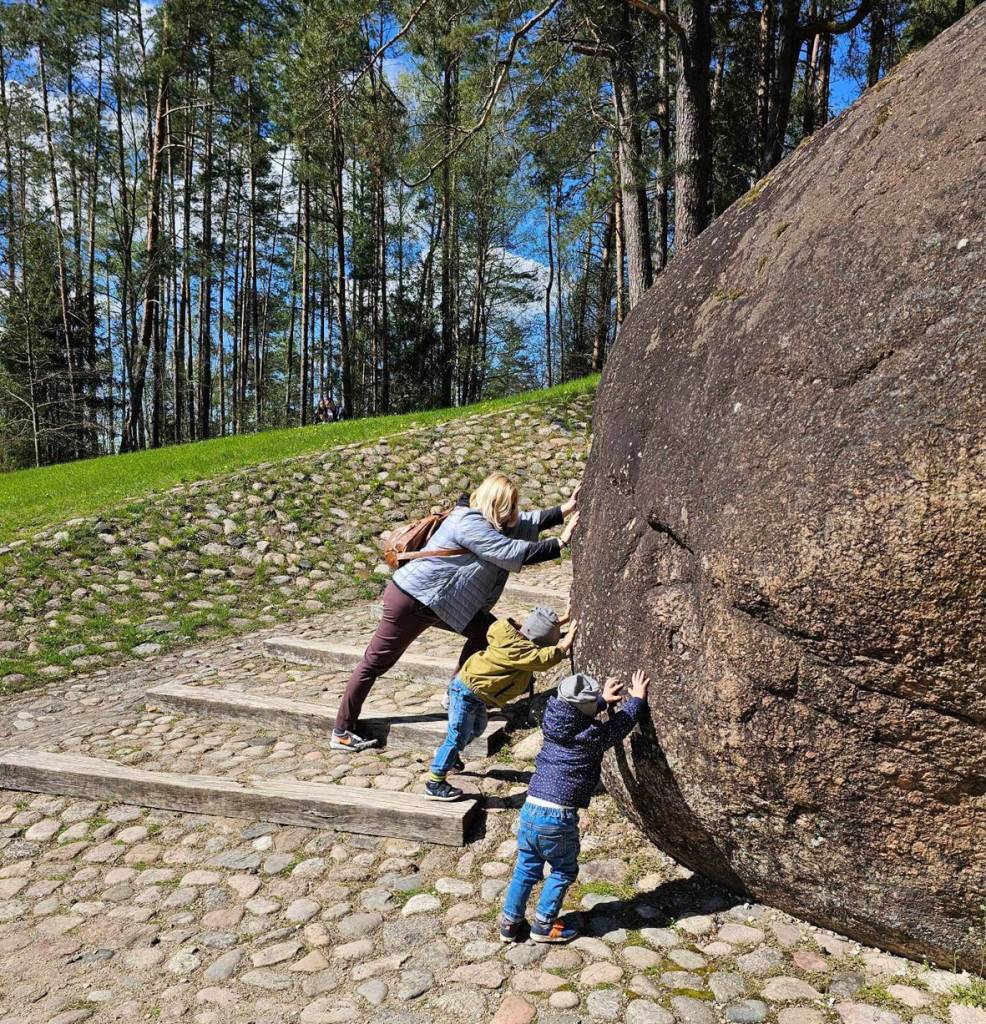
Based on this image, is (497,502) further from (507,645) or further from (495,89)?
(495,89)

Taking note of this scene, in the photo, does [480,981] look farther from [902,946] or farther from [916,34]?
[916,34]

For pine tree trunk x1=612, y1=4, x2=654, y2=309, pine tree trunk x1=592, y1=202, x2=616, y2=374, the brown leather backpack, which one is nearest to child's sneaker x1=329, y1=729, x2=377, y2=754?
the brown leather backpack

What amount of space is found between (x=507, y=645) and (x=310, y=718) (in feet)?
6.11

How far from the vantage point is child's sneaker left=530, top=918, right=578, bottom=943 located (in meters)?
3.17

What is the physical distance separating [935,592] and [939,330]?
0.79 metres

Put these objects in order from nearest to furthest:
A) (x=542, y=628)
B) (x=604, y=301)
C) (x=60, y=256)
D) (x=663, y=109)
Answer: (x=542, y=628), (x=663, y=109), (x=60, y=256), (x=604, y=301)

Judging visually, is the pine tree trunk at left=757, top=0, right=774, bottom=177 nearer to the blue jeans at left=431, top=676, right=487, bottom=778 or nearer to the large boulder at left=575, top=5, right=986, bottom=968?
the large boulder at left=575, top=5, right=986, bottom=968

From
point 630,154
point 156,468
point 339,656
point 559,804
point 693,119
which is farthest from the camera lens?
point 156,468

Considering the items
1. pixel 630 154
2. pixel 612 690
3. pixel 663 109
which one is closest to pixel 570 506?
pixel 612 690

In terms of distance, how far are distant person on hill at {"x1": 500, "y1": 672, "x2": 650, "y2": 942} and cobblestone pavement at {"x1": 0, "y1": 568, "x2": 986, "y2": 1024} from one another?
0.14 meters

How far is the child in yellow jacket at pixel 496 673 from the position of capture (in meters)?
4.00

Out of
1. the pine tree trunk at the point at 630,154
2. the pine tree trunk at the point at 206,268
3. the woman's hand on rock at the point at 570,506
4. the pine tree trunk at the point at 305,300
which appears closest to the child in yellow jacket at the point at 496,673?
the woman's hand on rock at the point at 570,506

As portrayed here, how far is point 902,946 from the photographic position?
288 cm

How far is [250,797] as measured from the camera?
427cm
